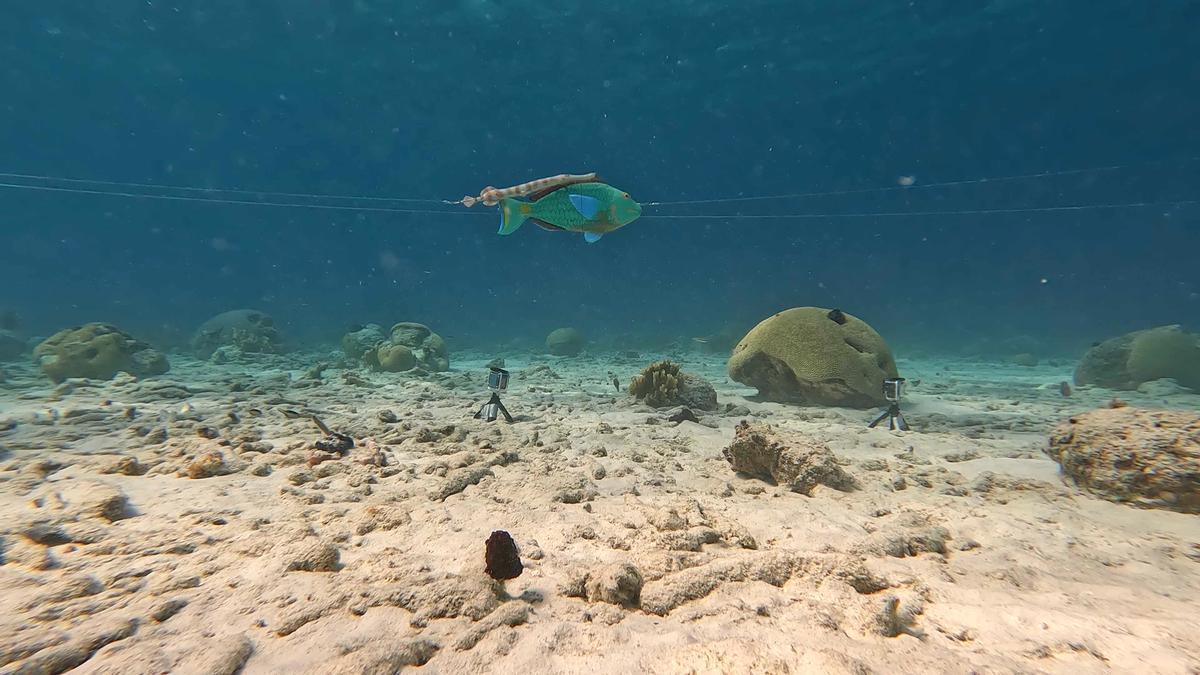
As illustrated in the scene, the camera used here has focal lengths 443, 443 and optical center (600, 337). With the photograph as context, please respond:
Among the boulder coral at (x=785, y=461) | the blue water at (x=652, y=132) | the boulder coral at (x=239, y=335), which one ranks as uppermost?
the blue water at (x=652, y=132)

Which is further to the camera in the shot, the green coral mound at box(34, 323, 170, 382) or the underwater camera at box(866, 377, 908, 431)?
the green coral mound at box(34, 323, 170, 382)

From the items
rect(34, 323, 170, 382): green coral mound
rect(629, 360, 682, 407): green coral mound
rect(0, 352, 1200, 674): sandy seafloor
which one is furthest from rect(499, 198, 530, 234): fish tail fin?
rect(34, 323, 170, 382): green coral mound

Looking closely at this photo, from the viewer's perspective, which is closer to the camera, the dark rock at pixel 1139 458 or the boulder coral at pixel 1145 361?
the dark rock at pixel 1139 458

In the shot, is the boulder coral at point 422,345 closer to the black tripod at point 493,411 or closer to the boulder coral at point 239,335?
the boulder coral at point 239,335

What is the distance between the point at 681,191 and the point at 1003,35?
36.6 metres

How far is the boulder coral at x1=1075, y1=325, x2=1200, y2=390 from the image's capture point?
35.8ft

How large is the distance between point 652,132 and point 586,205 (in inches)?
1882

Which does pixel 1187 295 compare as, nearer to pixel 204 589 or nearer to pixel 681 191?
pixel 681 191

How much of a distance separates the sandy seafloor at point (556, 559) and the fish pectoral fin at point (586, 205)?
8.16 feet

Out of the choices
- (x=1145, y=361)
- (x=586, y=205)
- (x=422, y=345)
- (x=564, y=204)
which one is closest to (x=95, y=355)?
(x=422, y=345)

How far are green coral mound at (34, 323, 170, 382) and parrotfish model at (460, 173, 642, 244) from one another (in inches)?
466

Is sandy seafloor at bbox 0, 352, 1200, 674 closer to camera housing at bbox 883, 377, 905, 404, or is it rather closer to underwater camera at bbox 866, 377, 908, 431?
underwater camera at bbox 866, 377, 908, 431

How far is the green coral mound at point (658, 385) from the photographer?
767 centimetres

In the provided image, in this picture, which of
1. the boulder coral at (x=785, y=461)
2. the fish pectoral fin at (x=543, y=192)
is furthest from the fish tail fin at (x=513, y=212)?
the boulder coral at (x=785, y=461)
